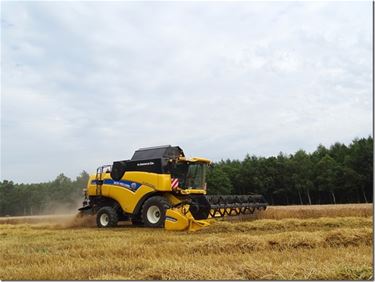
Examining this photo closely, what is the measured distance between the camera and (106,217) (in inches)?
639

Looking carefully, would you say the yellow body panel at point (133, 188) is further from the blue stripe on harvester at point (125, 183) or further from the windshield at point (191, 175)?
the windshield at point (191, 175)

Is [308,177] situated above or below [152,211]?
above

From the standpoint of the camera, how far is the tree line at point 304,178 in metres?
50.8

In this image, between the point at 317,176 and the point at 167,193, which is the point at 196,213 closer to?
the point at 167,193

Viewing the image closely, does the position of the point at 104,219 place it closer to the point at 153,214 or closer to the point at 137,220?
the point at 137,220

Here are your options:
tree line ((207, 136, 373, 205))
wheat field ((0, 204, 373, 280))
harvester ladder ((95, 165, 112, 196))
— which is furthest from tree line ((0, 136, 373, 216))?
wheat field ((0, 204, 373, 280))

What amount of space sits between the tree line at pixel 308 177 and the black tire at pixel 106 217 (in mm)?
32879

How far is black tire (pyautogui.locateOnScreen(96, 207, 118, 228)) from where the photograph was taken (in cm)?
1586

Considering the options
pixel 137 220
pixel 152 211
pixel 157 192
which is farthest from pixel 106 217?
pixel 157 192

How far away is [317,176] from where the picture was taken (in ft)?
180

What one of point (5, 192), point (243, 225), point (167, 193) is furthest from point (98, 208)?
point (5, 192)

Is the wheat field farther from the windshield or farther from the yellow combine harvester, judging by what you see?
the windshield

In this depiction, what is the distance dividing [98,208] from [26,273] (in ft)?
37.4

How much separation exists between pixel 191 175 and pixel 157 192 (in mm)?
1513
